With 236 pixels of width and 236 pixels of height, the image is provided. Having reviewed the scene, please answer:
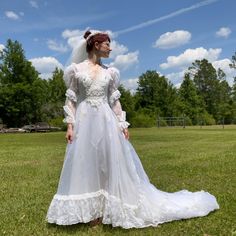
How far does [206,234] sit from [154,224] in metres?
0.69

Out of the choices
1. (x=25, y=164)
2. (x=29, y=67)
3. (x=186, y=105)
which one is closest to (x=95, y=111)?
(x=25, y=164)

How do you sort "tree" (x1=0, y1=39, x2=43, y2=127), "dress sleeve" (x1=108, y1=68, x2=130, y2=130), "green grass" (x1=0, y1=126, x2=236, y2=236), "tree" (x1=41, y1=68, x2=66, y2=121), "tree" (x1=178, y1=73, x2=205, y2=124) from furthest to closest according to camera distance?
"tree" (x1=178, y1=73, x2=205, y2=124), "tree" (x1=41, y1=68, x2=66, y2=121), "tree" (x1=0, y1=39, x2=43, y2=127), "dress sleeve" (x1=108, y1=68, x2=130, y2=130), "green grass" (x1=0, y1=126, x2=236, y2=236)

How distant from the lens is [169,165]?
13430 millimetres

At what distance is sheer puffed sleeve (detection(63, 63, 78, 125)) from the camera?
5992mm

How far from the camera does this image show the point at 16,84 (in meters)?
71.1

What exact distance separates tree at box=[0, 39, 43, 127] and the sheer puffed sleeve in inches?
2621

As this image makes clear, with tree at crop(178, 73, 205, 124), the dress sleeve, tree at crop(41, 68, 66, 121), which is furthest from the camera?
tree at crop(178, 73, 205, 124)

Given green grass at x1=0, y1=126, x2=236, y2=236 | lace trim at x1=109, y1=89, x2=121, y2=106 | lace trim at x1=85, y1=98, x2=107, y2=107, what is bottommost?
green grass at x1=0, y1=126, x2=236, y2=236

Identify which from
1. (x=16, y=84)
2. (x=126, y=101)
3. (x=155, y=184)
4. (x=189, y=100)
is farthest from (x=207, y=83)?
(x=155, y=184)

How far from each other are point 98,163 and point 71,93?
3.35 ft

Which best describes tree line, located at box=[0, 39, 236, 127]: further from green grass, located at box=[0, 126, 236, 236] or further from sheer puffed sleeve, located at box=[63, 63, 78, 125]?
sheer puffed sleeve, located at box=[63, 63, 78, 125]

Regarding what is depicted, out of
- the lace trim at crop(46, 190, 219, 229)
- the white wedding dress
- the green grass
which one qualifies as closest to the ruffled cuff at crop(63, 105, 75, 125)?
the white wedding dress

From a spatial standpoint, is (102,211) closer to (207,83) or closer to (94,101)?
(94,101)

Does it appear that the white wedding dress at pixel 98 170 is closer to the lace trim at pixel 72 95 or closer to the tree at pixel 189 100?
the lace trim at pixel 72 95
